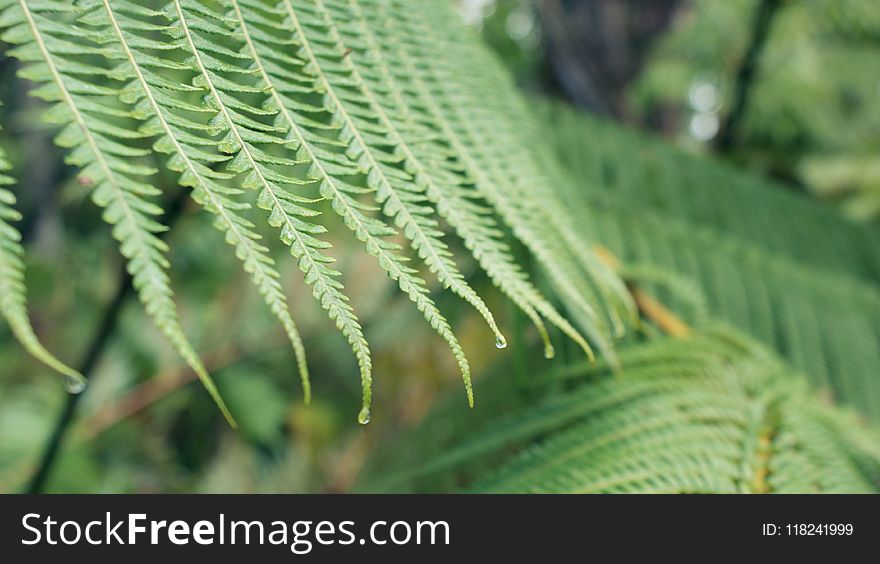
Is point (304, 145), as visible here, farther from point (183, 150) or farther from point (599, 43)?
point (599, 43)

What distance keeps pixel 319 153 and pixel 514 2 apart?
228 centimetres

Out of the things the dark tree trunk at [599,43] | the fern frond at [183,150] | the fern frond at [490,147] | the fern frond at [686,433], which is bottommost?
the fern frond at [686,433]

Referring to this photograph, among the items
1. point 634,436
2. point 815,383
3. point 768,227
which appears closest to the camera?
point 634,436

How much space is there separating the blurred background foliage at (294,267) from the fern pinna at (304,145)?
104 centimetres

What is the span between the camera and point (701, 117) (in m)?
2.40

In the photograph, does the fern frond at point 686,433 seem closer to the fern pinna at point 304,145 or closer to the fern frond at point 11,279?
the fern pinna at point 304,145

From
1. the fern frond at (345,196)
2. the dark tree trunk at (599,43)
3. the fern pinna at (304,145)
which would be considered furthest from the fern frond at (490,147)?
the dark tree trunk at (599,43)

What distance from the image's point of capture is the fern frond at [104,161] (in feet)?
0.94

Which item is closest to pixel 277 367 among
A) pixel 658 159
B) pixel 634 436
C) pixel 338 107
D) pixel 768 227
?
pixel 658 159

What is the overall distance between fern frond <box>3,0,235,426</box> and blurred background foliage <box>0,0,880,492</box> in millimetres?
1245

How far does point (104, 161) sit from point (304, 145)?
10 centimetres

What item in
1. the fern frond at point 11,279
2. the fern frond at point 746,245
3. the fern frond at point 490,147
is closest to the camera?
the fern frond at point 11,279

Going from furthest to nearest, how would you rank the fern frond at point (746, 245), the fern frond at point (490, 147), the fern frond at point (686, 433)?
the fern frond at point (746, 245), the fern frond at point (686, 433), the fern frond at point (490, 147)

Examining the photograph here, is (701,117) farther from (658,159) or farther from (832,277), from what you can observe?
(832,277)
